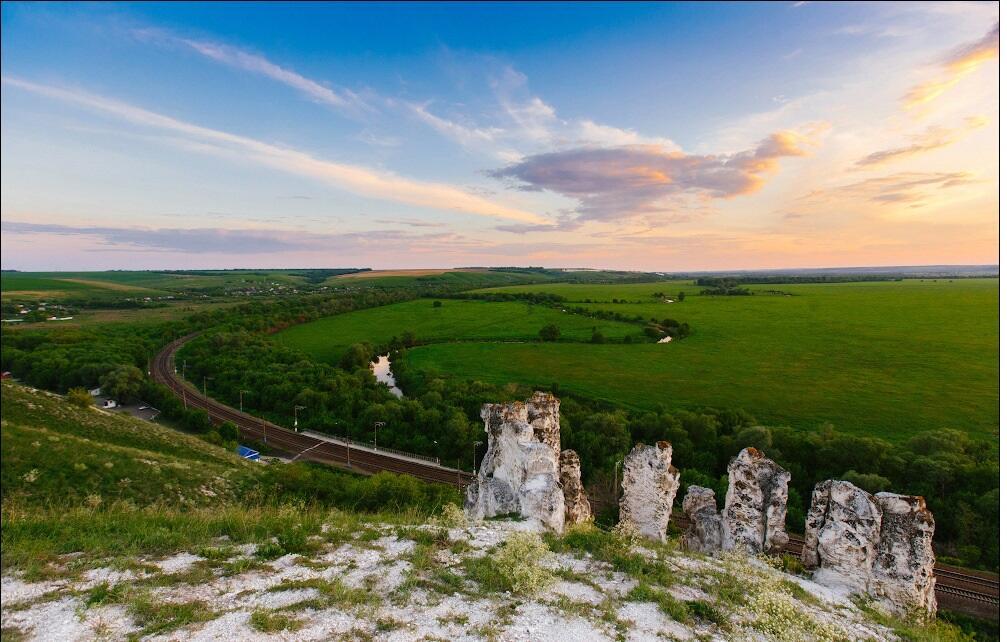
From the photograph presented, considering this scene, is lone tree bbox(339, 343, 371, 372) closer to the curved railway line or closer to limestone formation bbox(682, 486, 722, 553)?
the curved railway line

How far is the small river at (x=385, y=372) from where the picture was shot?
8106 centimetres

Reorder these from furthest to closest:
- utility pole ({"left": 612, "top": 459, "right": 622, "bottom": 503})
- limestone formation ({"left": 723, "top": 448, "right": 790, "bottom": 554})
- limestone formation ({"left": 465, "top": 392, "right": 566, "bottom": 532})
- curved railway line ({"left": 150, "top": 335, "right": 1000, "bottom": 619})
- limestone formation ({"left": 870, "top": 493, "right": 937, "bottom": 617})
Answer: utility pole ({"left": 612, "top": 459, "right": 622, "bottom": 503}) < curved railway line ({"left": 150, "top": 335, "right": 1000, "bottom": 619}) < limestone formation ({"left": 723, "top": 448, "right": 790, "bottom": 554}) < limestone formation ({"left": 465, "top": 392, "right": 566, "bottom": 532}) < limestone formation ({"left": 870, "top": 493, "right": 937, "bottom": 617})

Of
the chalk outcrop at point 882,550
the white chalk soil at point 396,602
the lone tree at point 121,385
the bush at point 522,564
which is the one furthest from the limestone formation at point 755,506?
the lone tree at point 121,385

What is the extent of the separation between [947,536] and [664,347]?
6778cm

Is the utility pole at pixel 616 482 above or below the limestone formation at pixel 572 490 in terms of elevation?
below

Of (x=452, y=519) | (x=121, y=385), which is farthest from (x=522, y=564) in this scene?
(x=121, y=385)

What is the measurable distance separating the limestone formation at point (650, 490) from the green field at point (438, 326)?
284 feet

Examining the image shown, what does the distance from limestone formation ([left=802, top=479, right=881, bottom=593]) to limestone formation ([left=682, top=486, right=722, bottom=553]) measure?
3.75m

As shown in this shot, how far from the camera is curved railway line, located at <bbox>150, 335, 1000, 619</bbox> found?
2617 centimetres

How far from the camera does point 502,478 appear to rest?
16.3m

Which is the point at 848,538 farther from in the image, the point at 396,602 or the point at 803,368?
the point at 803,368

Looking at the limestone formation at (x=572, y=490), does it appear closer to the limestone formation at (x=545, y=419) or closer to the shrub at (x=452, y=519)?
the limestone formation at (x=545, y=419)

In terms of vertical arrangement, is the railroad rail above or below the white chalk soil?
below

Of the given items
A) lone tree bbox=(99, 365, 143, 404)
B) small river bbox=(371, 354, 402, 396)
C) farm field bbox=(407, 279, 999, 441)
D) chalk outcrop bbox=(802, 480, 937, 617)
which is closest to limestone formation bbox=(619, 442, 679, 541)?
chalk outcrop bbox=(802, 480, 937, 617)
